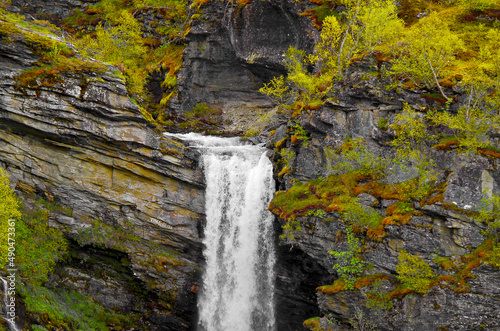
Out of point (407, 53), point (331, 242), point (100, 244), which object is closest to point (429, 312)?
point (331, 242)

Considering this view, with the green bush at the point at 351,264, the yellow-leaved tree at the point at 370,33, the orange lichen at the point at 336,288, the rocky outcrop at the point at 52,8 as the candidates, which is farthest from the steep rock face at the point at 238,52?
the orange lichen at the point at 336,288

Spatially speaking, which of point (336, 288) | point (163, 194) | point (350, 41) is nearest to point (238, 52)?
point (350, 41)

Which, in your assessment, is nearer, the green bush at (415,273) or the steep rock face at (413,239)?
the steep rock face at (413,239)

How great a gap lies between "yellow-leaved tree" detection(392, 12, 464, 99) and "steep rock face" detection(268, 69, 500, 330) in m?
1.11

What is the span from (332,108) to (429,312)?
1183cm

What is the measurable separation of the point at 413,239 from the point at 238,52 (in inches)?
1012

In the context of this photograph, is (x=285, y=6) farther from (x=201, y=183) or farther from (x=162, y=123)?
(x=201, y=183)

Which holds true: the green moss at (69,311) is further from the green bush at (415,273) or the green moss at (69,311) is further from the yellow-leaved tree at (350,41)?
the yellow-leaved tree at (350,41)

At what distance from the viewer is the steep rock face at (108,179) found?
24875mm

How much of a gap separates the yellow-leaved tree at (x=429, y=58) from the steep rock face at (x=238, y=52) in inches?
590

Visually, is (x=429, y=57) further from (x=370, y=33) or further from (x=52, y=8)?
(x=52, y=8)

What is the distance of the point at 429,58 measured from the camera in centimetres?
2030

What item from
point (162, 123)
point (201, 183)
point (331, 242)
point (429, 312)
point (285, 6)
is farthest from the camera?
point (162, 123)

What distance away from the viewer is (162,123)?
38.5 meters
